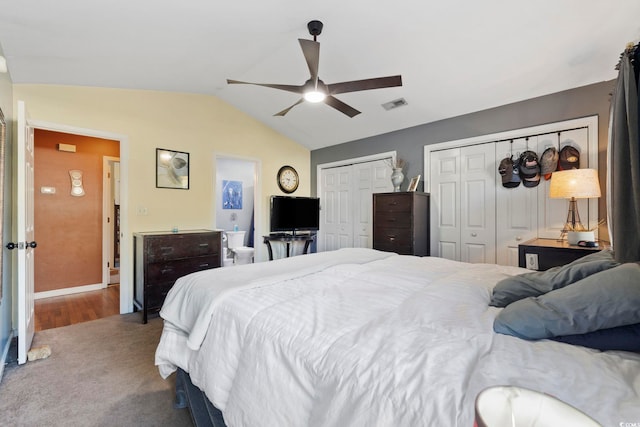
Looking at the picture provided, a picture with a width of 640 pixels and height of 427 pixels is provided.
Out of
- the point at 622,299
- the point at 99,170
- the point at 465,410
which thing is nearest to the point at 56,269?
the point at 99,170

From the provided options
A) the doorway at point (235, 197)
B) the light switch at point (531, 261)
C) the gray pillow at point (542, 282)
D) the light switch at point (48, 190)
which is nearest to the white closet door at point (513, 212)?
the light switch at point (531, 261)

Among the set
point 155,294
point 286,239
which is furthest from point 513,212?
point 155,294

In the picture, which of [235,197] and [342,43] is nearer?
[342,43]

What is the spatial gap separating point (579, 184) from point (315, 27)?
2585mm

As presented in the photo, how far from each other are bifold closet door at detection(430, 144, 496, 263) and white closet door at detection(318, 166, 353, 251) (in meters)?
1.50

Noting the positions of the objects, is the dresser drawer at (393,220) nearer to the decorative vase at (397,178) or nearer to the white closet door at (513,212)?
the decorative vase at (397,178)

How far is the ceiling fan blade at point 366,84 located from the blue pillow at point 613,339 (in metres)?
1.91

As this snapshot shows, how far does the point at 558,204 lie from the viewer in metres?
2.96

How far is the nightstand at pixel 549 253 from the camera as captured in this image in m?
2.32

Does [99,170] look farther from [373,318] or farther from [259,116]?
[373,318]

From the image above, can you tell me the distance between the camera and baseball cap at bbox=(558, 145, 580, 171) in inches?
111

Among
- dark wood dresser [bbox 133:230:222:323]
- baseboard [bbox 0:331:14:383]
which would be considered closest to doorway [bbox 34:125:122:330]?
dark wood dresser [bbox 133:230:222:323]

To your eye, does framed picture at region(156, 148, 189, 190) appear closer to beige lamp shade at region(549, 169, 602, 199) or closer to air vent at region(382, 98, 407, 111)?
air vent at region(382, 98, 407, 111)

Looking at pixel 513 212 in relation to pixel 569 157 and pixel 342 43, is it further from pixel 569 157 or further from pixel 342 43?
pixel 342 43
